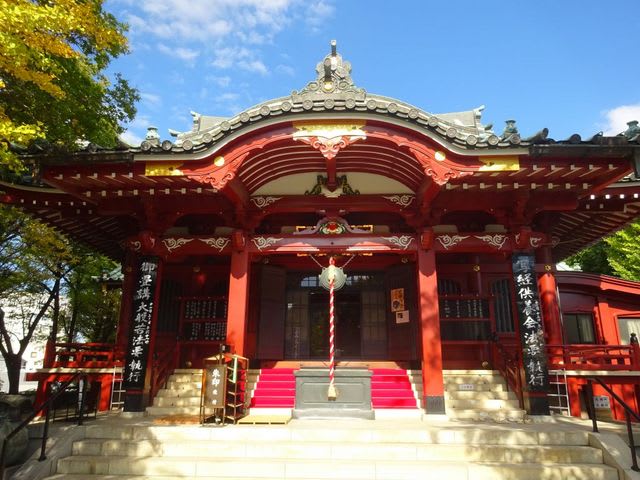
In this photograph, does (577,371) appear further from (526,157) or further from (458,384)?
(526,157)

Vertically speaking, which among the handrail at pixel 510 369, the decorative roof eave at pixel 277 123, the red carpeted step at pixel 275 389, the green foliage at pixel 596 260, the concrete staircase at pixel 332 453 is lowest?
the concrete staircase at pixel 332 453

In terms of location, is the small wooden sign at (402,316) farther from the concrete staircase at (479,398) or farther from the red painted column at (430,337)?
the red painted column at (430,337)

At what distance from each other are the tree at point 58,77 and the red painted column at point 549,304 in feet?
34.8

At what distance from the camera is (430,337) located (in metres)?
9.09

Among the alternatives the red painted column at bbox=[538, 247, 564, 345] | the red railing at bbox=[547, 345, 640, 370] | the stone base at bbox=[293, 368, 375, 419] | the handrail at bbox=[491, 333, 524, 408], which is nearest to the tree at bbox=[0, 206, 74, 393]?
the stone base at bbox=[293, 368, 375, 419]

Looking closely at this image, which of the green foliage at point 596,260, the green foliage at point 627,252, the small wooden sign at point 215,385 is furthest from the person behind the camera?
the green foliage at point 596,260

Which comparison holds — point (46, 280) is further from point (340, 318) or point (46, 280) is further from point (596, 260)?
point (596, 260)

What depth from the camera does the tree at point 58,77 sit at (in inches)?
251

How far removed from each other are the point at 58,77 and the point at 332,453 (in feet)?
34.4

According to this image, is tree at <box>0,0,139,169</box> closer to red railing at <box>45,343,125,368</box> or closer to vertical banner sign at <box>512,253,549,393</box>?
red railing at <box>45,343,125,368</box>

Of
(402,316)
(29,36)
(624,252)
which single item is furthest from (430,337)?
(624,252)

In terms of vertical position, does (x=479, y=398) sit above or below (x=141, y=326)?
below

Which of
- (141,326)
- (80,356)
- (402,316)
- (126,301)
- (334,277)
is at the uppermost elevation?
(334,277)

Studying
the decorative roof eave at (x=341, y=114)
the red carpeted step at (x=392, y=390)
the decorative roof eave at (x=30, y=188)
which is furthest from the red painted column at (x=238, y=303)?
the decorative roof eave at (x=30, y=188)
